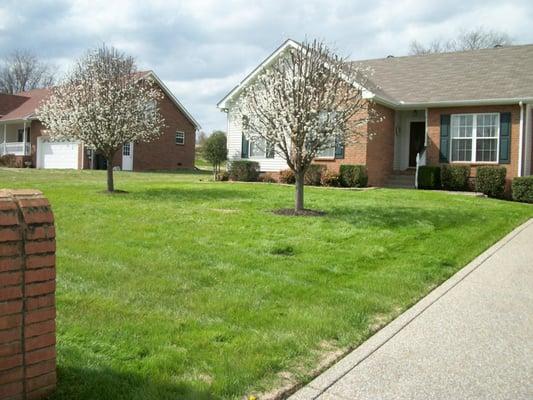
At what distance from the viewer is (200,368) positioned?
3904 mm

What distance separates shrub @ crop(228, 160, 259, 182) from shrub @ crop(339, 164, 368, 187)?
4.24 metres

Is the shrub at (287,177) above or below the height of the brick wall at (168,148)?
below

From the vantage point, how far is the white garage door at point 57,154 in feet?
115

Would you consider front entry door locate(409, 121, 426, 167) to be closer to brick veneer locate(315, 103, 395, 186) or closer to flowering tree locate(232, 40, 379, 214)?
brick veneer locate(315, 103, 395, 186)

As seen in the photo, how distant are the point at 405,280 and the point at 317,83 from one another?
5970mm

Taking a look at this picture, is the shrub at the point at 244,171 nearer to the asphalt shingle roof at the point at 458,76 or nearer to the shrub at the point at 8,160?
the asphalt shingle roof at the point at 458,76

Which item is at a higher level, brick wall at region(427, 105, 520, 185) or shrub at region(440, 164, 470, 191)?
brick wall at region(427, 105, 520, 185)

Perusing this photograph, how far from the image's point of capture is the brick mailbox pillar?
123 inches

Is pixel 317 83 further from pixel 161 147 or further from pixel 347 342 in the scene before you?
pixel 161 147

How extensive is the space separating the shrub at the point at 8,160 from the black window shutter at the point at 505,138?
104ft

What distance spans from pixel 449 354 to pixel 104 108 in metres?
12.9

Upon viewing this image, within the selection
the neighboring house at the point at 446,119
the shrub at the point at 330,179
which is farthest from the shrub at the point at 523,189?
the shrub at the point at 330,179

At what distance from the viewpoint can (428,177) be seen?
20.2 m

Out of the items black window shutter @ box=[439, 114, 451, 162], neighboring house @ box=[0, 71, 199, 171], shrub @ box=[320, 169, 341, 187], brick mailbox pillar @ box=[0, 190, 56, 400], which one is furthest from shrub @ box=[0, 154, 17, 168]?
brick mailbox pillar @ box=[0, 190, 56, 400]
